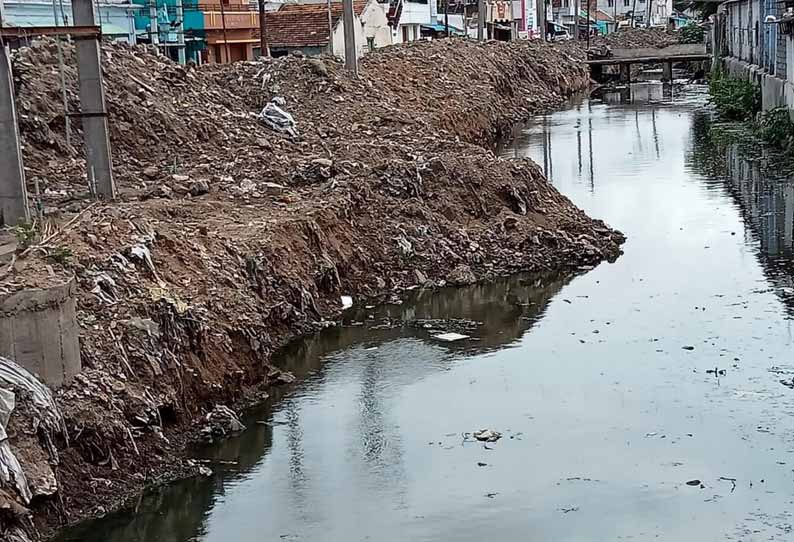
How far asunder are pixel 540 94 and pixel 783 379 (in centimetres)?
3418

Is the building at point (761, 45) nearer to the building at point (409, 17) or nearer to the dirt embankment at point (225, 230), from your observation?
the dirt embankment at point (225, 230)

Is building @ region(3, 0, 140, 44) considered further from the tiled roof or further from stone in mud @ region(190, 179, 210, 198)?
stone in mud @ region(190, 179, 210, 198)

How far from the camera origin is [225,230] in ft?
48.0

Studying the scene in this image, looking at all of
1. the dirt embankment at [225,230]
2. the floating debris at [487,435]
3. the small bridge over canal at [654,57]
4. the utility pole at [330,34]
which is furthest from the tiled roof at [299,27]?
the floating debris at [487,435]

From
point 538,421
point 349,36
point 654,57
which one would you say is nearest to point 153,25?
point 349,36

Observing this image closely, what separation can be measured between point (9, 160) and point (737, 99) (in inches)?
1028

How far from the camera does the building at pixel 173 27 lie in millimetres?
32375

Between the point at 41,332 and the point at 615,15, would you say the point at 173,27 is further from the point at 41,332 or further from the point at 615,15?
the point at 615,15

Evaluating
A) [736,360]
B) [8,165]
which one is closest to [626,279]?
[736,360]

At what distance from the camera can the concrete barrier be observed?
9102 millimetres

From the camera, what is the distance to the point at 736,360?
12.5 m

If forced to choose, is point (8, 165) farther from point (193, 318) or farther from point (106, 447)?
point (106, 447)

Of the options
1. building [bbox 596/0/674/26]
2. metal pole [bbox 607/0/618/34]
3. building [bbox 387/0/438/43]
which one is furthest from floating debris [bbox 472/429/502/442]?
building [bbox 596/0/674/26]

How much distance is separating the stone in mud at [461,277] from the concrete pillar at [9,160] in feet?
20.3
